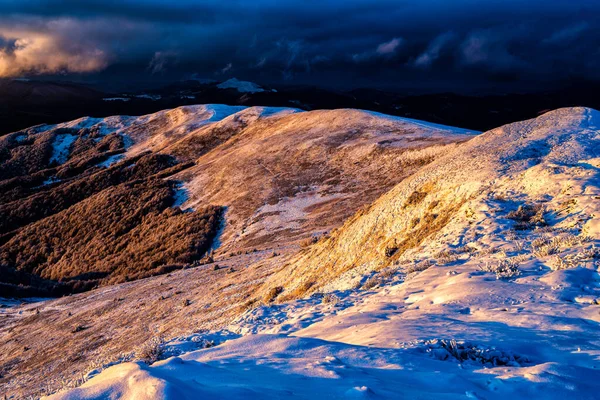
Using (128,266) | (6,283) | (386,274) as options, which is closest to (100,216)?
(128,266)

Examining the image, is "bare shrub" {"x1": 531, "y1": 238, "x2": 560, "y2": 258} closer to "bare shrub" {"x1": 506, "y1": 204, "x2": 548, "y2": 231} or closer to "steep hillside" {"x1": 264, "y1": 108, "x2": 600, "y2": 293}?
"steep hillside" {"x1": 264, "y1": 108, "x2": 600, "y2": 293}

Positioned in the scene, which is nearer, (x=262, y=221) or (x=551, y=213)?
(x=551, y=213)

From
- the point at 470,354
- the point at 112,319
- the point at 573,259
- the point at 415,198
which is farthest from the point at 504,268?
the point at 112,319

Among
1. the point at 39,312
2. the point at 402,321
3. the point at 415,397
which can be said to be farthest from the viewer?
the point at 39,312

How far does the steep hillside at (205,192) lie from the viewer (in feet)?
110

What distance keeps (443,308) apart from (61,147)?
85.5 metres

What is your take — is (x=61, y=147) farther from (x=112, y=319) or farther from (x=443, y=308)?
(x=443, y=308)

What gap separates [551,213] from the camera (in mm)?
11477

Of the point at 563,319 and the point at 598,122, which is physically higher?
the point at 598,122

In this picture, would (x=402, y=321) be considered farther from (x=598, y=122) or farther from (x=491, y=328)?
(x=598, y=122)

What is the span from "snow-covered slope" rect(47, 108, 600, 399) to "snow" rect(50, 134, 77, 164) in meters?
71.5

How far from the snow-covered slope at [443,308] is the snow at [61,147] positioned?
71.5 metres

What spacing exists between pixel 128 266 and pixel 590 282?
31970mm

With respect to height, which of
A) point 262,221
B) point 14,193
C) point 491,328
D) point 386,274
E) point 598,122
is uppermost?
point 598,122
